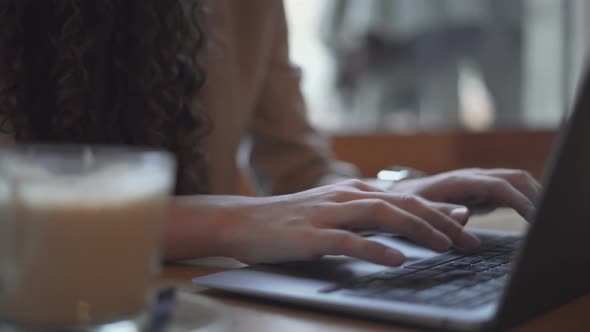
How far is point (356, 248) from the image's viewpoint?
614 mm

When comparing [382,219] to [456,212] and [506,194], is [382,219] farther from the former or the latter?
[506,194]

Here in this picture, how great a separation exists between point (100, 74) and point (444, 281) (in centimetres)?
51

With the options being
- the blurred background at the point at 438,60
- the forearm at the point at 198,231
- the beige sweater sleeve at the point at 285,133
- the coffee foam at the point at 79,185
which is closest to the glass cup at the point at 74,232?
the coffee foam at the point at 79,185

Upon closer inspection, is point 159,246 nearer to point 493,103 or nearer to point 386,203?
point 386,203

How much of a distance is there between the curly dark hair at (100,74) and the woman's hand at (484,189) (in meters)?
0.32

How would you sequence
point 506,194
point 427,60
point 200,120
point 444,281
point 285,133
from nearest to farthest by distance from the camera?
point 444,281, point 506,194, point 200,120, point 285,133, point 427,60

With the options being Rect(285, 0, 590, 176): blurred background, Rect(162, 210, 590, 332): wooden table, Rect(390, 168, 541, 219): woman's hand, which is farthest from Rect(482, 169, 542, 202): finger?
Rect(285, 0, 590, 176): blurred background

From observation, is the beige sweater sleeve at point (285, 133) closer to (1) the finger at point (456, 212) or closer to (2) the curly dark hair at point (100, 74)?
(2) the curly dark hair at point (100, 74)

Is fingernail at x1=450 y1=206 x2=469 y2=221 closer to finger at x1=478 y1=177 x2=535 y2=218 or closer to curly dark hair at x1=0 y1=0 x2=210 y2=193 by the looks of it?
finger at x1=478 y1=177 x2=535 y2=218

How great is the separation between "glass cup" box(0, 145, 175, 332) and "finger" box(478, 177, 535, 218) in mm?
496

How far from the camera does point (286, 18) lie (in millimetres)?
1395

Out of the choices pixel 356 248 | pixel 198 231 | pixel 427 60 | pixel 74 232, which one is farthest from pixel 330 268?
pixel 427 60

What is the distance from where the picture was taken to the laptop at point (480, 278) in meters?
0.46

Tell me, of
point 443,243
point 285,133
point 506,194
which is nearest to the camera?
point 443,243
